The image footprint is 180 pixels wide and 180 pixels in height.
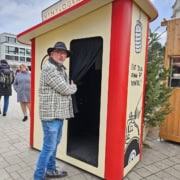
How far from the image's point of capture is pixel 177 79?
4047mm

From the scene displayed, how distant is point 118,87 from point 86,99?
1713 millimetres

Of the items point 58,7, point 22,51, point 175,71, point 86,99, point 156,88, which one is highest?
point 22,51

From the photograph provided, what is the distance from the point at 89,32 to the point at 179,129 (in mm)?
2699

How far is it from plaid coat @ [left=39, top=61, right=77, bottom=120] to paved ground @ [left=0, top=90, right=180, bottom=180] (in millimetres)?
1011

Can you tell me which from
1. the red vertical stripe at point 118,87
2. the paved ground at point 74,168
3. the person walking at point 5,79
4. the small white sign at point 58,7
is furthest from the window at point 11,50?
the red vertical stripe at point 118,87

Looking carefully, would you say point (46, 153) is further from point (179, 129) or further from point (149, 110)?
point (179, 129)

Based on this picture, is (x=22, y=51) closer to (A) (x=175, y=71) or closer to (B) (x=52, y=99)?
(A) (x=175, y=71)

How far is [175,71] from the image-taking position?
405 cm

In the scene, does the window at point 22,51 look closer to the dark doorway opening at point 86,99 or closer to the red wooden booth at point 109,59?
the dark doorway opening at point 86,99

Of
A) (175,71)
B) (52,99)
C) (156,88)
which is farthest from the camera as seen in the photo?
(175,71)

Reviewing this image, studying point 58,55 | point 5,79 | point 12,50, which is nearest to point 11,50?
point 12,50

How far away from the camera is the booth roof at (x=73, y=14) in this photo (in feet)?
8.09

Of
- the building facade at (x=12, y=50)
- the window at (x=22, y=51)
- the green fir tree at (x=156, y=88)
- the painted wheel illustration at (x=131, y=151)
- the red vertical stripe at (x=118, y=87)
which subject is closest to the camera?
the red vertical stripe at (x=118, y=87)

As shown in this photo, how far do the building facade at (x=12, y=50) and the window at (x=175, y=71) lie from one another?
5754cm
